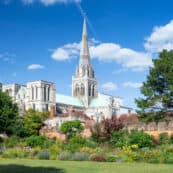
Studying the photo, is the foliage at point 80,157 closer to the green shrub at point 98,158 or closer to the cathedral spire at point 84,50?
the green shrub at point 98,158

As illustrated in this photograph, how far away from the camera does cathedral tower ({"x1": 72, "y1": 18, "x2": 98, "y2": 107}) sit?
144m

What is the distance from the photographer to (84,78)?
146 metres

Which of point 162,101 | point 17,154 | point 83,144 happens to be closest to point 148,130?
point 162,101

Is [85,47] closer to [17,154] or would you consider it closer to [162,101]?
[162,101]

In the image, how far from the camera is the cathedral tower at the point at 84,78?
14400cm

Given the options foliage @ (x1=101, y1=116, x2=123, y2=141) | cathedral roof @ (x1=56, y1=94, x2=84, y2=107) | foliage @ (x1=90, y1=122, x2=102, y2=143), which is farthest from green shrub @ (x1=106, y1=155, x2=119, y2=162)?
cathedral roof @ (x1=56, y1=94, x2=84, y2=107)

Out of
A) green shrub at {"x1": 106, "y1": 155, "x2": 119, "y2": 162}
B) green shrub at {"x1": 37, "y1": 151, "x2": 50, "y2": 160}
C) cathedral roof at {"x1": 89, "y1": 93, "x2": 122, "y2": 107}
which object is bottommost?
green shrub at {"x1": 106, "y1": 155, "x2": 119, "y2": 162}

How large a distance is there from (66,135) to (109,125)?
38.3 ft

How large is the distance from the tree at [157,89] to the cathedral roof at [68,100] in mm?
96764

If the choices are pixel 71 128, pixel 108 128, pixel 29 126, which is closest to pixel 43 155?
pixel 108 128

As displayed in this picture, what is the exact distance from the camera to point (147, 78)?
127 ft

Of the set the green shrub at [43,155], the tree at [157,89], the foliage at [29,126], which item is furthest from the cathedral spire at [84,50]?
the green shrub at [43,155]

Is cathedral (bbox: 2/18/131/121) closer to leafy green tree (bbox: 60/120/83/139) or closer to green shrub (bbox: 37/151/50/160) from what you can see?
leafy green tree (bbox: 60/120/83/139)

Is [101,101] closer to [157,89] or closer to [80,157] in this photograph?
[157,89]
